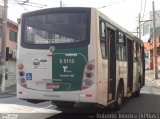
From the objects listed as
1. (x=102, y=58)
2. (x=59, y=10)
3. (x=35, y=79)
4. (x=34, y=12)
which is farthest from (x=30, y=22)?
(x=102, y=58)

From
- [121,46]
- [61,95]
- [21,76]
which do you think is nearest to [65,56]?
[61,95]

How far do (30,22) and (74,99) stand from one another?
2.82 meters

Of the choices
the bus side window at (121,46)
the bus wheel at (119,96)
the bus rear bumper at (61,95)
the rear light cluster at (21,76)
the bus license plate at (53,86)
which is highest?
the bus side window at (121,46)

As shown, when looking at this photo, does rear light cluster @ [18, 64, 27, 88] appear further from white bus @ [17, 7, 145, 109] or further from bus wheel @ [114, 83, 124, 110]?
bus wheel @ [114, 83, 124, 110]

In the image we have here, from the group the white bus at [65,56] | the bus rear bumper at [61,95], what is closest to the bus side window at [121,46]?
the white bus at [65,56]

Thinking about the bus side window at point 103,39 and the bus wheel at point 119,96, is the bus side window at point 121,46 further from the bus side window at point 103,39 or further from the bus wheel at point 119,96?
the bus side window at point 103,39

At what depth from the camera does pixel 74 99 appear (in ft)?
33.0

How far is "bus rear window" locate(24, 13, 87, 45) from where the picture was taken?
33.8 feet

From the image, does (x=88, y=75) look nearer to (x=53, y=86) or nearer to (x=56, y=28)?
(x=53, y=86)

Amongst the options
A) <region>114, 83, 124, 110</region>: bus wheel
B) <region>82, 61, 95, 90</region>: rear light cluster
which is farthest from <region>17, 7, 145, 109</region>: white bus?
<region>114, 83, 124, 110</region>: bus wheel

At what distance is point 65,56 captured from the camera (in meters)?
10.3

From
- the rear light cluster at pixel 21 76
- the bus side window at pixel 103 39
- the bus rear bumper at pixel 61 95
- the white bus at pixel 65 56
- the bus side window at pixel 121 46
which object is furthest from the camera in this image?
the bus side window at pixel 121 46

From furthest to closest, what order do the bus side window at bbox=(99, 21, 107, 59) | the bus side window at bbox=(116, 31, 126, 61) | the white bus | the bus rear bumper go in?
the bus side window at bbox=(116, 31, 126, 61) → the bus side window at bbox=(99, 21, 107, 59) → the white bus → the bus rear bumper

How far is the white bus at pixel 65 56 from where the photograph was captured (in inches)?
396
